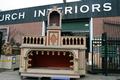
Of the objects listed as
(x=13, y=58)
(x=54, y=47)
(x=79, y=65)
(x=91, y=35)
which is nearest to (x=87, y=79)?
(x=79, y=65)

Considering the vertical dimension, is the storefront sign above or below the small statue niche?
above

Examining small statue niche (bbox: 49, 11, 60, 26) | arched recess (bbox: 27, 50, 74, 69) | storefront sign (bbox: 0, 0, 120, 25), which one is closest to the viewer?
small statue niche (bbox: 49, 11, 60, 26)

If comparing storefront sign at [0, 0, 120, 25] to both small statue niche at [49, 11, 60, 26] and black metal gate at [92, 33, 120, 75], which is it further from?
small statue niche at [49, 11, 60, 26]

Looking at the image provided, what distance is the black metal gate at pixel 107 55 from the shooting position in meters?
13.2

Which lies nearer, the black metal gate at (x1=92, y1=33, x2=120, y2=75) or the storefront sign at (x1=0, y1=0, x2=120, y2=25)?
the black metal gate at (x1=92, y1=33, x2=120, y2=75)

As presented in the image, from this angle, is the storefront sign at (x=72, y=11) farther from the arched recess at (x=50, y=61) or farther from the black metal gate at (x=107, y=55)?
the arched recess at (x=50, y=61)

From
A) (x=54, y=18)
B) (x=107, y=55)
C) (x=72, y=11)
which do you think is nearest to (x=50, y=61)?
(x=54, y=18)

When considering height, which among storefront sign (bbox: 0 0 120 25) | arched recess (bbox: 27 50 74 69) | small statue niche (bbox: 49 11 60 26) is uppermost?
storefront sign (bbox: 0 0 120 25)

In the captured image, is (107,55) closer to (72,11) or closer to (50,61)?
(50,61)

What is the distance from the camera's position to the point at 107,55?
1330 centimetres

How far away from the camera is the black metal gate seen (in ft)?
43.1

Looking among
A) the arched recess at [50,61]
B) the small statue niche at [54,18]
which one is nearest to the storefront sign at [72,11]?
the arched recess at [50,61]

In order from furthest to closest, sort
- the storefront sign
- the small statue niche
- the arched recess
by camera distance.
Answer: the storefront sign → the arched recess → the small statue niche

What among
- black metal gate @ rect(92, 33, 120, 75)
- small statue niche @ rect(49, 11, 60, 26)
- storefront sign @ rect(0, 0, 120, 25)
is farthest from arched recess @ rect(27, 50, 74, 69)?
storefront sign @ rect(0, 0, 120, 25)
